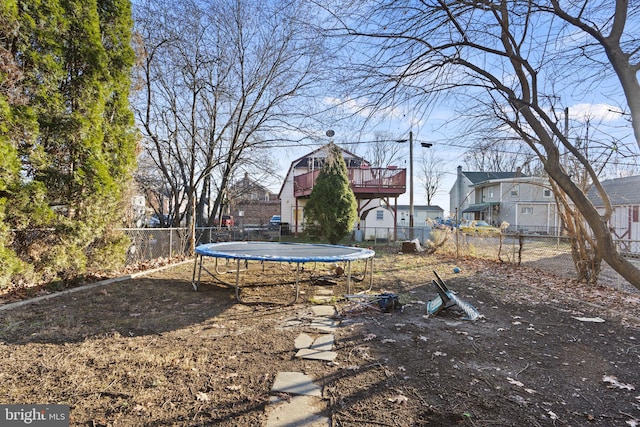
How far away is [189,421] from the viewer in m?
1.99

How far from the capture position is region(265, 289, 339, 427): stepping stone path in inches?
80.2

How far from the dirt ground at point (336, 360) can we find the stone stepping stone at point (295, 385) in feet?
0.22

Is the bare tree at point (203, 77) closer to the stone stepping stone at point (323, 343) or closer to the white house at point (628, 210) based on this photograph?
the stone stepping stone at point (323, 343)

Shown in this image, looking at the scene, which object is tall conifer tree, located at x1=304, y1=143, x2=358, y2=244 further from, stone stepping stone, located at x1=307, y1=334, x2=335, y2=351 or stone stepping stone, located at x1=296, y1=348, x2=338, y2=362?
stone stepping stone, located at x1=296, y1=348, x2=338, y2=362

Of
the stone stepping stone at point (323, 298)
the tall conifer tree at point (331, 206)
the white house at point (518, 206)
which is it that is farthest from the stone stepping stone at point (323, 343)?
the white house at point (518, 206)

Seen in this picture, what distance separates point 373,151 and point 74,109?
27683mm

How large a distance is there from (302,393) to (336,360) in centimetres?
67

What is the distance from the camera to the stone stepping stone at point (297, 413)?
200 cm

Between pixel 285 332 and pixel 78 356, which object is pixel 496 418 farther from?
pixel 78 356

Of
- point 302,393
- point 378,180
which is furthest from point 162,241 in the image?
point 378,180

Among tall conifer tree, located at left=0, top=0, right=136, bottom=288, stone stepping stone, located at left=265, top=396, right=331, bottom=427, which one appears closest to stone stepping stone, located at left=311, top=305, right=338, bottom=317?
stone stepping stone, located at left=265, top=396, right=331, bottom=427

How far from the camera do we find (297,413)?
2.11 metres

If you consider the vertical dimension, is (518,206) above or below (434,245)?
above

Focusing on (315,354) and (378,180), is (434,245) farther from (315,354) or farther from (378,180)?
(315,354)
